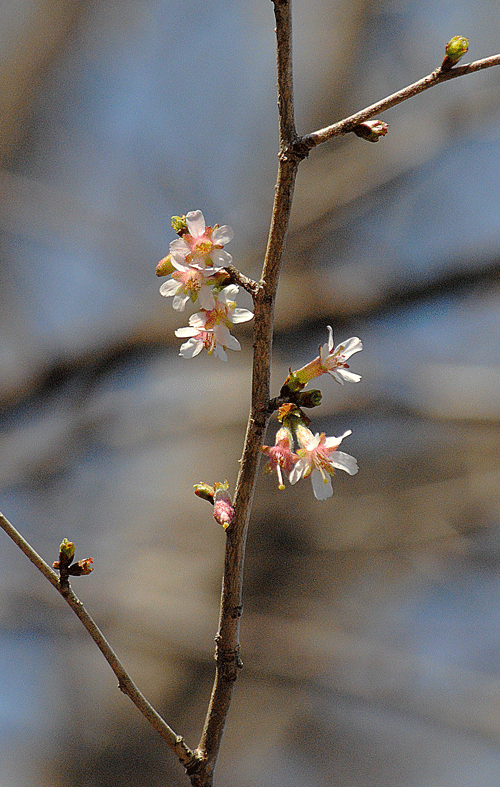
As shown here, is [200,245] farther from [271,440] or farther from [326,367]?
[271,440]

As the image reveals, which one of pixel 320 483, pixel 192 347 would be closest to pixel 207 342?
pixel 192 347

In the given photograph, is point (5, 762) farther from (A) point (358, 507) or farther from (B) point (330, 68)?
(B) point (330, 68)

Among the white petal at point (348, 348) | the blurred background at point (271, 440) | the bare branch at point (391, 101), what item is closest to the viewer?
the bare branch at point (391, 101)

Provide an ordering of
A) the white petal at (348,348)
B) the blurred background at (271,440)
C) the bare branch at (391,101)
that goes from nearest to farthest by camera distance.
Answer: the bare branch at (391,101) < the white petal at (348,348) < the blurred background at (271,440)

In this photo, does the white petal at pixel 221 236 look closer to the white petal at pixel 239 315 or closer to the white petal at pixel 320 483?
the white petal at pixel 239 315

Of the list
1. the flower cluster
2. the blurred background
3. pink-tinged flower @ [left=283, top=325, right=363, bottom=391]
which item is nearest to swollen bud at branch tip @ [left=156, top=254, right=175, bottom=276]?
the flower cluster

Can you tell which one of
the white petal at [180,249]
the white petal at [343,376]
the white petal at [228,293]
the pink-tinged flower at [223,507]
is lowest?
the pink-tinged flower at [223,507]

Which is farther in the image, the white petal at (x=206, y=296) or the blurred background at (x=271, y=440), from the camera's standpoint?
the blurred background at (x=271, y=440)

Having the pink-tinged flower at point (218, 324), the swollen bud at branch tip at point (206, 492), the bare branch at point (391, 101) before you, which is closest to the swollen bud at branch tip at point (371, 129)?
the bare branch at point (391, 101)
